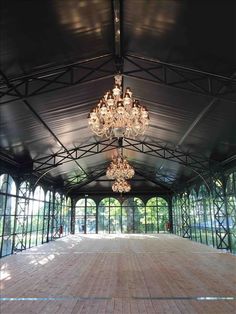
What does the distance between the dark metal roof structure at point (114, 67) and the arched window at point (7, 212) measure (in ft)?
3.30

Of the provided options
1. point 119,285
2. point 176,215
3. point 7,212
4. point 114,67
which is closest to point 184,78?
point 114,67

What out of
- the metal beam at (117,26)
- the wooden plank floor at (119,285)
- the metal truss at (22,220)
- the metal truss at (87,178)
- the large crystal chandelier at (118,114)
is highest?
the metal beam at (117,26)

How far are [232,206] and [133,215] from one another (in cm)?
1259

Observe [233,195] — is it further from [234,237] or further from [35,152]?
[35,152]

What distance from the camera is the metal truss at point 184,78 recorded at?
566cm

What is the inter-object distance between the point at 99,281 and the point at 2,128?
4.84 meters

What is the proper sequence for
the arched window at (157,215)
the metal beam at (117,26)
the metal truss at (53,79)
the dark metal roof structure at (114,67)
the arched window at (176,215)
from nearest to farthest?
the dark metal roof structure at (114,67), the metal beam at (117,26), the metal truss at (53,79), the arched window at (176,215), the arched window at (157,215)

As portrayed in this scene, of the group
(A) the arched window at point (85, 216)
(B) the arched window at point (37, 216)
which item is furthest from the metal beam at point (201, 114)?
(A) the arched window at point (85, 216)

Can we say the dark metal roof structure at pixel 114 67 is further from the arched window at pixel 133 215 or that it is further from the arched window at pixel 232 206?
the arched window at pixel 133 215

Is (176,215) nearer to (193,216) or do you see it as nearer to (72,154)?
(193,216)

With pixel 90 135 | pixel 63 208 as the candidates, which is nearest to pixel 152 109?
pixel 90 135

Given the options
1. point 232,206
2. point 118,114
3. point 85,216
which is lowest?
point 85,216

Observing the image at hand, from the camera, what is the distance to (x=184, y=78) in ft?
19.1

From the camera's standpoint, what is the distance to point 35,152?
35.1 ft
